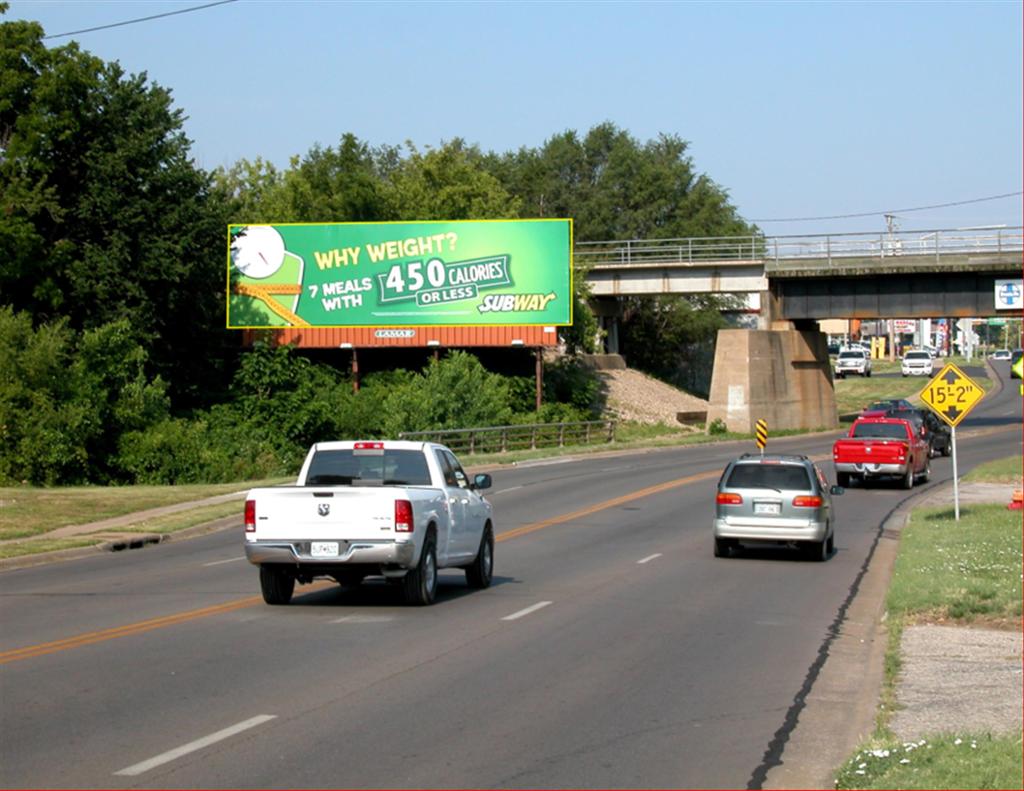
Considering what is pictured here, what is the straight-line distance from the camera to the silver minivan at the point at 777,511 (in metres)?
23.1

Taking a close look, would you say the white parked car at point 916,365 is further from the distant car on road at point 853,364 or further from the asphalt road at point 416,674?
the asphalt road at point 416,674

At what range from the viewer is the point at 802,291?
68.4m

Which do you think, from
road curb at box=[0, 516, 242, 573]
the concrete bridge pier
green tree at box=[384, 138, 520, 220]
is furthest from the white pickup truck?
green tree at box=[384, 138, 520, 220]

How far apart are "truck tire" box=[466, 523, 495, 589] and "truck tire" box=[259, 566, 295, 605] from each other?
9.08 feet

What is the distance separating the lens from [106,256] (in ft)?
182

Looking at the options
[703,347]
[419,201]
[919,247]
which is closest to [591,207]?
[703,347]

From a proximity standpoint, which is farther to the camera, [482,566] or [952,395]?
[952,395]

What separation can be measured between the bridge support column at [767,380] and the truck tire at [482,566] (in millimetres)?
50193

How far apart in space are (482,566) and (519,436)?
37.3 m

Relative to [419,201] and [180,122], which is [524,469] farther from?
[419,201]

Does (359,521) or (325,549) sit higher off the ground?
(359,521)

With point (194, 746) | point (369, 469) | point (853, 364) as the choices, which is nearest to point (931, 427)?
point (369, 469)

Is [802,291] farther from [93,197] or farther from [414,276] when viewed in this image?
[93,197]

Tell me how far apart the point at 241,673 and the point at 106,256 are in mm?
46196
